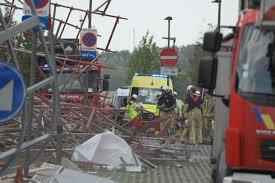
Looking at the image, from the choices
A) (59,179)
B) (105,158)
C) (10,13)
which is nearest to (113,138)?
(105,158)

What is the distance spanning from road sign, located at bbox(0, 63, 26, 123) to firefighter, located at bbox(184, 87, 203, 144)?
14.5 meters

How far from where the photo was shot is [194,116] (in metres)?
21.3

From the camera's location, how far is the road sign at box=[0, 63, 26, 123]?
700cm

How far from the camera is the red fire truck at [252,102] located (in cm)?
723

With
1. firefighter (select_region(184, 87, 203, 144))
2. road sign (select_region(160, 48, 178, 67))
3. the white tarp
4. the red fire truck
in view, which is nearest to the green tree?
road sign (select_region(160, 48, 178, 67))

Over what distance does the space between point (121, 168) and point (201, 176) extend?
5.43 feet

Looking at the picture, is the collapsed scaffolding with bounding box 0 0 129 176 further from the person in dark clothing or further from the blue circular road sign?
the person in dark clothing

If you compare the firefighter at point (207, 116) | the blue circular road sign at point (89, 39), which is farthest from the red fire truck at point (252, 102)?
the firefighter at point (207, 116)

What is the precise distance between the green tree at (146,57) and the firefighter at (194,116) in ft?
127

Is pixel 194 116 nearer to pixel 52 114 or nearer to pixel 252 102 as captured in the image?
pixel 52 114

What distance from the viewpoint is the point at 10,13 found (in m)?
15.8

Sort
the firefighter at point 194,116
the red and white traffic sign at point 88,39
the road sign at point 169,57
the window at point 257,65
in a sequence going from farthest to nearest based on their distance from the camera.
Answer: the road sign at point 169,57 → the firefighter at point 194,116 → the red and white traffic sign at point 88,39 → the window at point 257,65

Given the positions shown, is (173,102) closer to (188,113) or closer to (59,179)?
(188,113)

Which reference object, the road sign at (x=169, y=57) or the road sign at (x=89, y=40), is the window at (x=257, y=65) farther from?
the road sign at (x=169, y=57)
